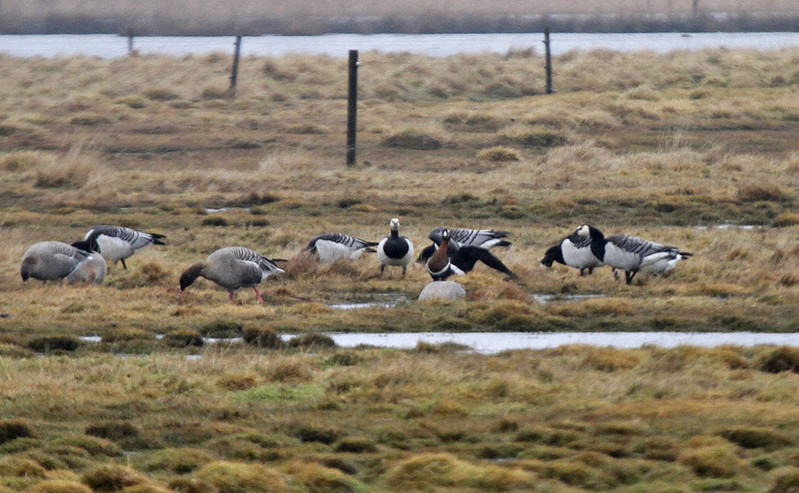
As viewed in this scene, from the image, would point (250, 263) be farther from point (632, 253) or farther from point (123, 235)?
point (632, 253)

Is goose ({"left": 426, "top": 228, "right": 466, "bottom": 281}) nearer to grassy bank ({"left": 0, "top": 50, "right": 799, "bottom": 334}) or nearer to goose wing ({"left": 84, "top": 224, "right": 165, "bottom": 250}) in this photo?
grassy bank ({"left": 0, "top": 50, "right": 799, "bottom": 334})

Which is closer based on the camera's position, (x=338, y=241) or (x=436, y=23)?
(x=338, y=241)

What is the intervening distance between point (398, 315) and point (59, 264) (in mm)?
4427

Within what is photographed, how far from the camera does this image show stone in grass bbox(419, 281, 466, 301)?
12.0 metres

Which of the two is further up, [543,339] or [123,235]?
[123,235]

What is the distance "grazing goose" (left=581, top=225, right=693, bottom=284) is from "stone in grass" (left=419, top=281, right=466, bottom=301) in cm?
192

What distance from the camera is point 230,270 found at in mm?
11719

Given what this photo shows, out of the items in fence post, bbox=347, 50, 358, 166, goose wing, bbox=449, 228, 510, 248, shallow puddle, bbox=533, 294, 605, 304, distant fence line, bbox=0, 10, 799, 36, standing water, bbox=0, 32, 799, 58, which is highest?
distant fence line, bbox=0, 10, 799, 36

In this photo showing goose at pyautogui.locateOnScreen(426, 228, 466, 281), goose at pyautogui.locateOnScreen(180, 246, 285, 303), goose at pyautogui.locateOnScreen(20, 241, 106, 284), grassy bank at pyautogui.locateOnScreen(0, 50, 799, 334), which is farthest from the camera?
goose at pyautogui.locateOnScreen(20, 241, 106, 284)

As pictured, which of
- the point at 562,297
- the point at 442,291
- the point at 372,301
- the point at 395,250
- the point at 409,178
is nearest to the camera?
the point at 442,291

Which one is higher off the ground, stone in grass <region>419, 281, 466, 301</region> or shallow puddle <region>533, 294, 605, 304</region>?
stone in grass <region>419, 281, 466, 301</region>

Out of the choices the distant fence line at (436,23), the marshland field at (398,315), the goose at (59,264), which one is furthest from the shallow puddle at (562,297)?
the distant fence line at (436,23)

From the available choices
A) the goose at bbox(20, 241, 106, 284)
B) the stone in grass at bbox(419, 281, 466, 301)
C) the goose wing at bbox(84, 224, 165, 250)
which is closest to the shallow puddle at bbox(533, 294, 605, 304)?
the stone in grass at bbox(419, 281, 466, 301)

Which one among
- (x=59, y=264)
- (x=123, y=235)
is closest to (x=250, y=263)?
(x=59, y=264)
